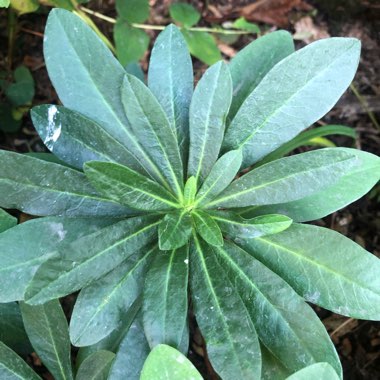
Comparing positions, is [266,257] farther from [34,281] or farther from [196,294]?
[34,281]

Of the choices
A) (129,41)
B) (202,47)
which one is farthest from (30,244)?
(202,47)

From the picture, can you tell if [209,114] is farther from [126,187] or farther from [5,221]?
[5,221]

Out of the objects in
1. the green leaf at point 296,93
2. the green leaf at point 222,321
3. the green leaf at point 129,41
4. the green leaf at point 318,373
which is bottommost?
the green leaf at point 318,373

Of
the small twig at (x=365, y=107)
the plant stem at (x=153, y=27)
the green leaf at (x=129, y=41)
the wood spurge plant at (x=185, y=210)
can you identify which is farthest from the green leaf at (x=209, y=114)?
the small twig at (x=365, y=107)

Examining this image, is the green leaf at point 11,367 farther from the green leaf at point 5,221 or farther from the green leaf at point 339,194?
the green leaf at point 339,194

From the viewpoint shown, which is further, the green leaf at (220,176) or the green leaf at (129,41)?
the green leaf at (129,41)

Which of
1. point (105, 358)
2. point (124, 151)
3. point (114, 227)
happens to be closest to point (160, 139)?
point (124, 151)

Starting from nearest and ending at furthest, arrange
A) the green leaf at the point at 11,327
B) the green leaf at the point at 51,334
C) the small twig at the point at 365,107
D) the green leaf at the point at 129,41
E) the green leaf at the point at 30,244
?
the green leaf at the point at 30,244
the green leaf at the point at 51,334
the green leaf at the point at 11,327
the green leaf at the point at 129,41
the small twig at the point at 365,107

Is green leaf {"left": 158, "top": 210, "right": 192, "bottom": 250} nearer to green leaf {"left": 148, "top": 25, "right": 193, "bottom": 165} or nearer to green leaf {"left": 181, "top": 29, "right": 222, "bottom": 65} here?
green leaf {"left": 148, "top": 25, "right": 193, "bottom": 165}
